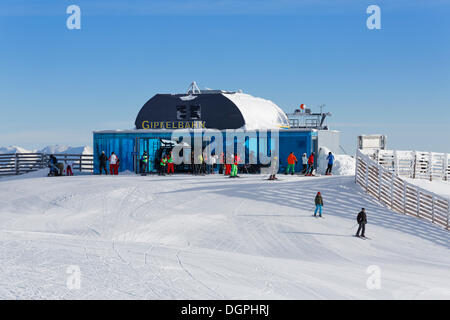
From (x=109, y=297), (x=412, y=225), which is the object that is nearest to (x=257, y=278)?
(x=109, y=297)

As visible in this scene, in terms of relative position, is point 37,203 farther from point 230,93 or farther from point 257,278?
point 230,93

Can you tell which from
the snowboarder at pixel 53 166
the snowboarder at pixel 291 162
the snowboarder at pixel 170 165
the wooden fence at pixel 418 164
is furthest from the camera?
the snowboarder at pixel 53 166

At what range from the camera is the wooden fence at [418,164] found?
2734cm

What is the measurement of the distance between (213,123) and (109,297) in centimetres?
3068

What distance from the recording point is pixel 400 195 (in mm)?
20625

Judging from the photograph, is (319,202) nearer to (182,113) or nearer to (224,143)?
(224,143)

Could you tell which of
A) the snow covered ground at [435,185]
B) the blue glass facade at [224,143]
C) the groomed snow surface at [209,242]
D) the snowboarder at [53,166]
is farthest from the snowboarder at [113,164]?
the snow covered ground at [435,185]

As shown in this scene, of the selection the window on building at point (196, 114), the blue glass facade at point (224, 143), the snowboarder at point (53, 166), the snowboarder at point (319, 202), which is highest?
the window on building at point (196, 114)

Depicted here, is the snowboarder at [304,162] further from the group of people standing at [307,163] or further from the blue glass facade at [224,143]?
the blue glass facade at [224,143]

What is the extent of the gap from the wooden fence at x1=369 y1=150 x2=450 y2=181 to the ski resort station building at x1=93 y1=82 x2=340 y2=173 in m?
4.99

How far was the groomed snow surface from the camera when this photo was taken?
9.00 metres

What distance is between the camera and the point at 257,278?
9.73 m

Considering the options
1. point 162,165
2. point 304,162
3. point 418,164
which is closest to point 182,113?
point 162,165

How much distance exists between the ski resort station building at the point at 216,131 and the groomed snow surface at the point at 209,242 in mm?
5322
